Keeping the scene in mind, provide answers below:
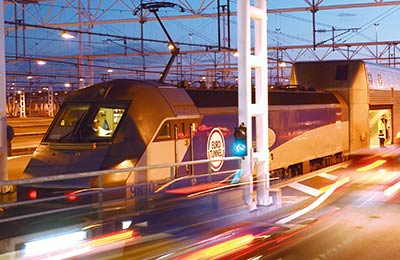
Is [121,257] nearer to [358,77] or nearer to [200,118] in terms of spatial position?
[200,118]

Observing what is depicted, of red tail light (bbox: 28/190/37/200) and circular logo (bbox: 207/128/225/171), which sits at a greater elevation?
circular logo (bbox: 207/128/225/171)

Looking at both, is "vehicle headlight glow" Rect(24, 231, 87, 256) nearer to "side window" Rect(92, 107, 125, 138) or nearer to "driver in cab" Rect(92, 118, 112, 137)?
"driver in cab" Rect(92, 118, 112, 137)

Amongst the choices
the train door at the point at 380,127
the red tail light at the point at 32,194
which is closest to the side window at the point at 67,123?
the red tail light at the point at 32,194

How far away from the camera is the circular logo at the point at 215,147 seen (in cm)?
1580

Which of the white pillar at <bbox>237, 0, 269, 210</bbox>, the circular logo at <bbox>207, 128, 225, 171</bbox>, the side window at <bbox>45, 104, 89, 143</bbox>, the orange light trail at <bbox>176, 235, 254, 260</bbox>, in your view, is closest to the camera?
the orange light trail at <bbox>176, 235, 254, 260</bbox>

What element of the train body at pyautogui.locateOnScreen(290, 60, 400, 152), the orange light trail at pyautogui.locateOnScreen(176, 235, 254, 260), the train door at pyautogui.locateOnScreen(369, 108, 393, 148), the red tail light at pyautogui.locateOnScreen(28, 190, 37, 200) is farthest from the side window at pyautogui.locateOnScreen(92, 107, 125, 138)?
the train door at pyautogui.locateOnScreen(369, 108, 393, 148)

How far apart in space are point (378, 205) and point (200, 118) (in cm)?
494

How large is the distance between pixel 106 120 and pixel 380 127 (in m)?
18.9

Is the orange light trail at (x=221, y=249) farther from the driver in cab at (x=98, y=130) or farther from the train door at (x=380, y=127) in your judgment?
the train door at (x=380, y=127)

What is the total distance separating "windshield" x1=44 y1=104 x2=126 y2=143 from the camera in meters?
13.9

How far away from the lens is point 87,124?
14.1 m

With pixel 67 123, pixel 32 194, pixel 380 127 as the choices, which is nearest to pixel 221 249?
pixel 32 194

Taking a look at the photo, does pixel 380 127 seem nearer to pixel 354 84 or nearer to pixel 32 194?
pixel 354 84

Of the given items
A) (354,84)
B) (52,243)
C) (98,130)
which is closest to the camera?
(52,243)
